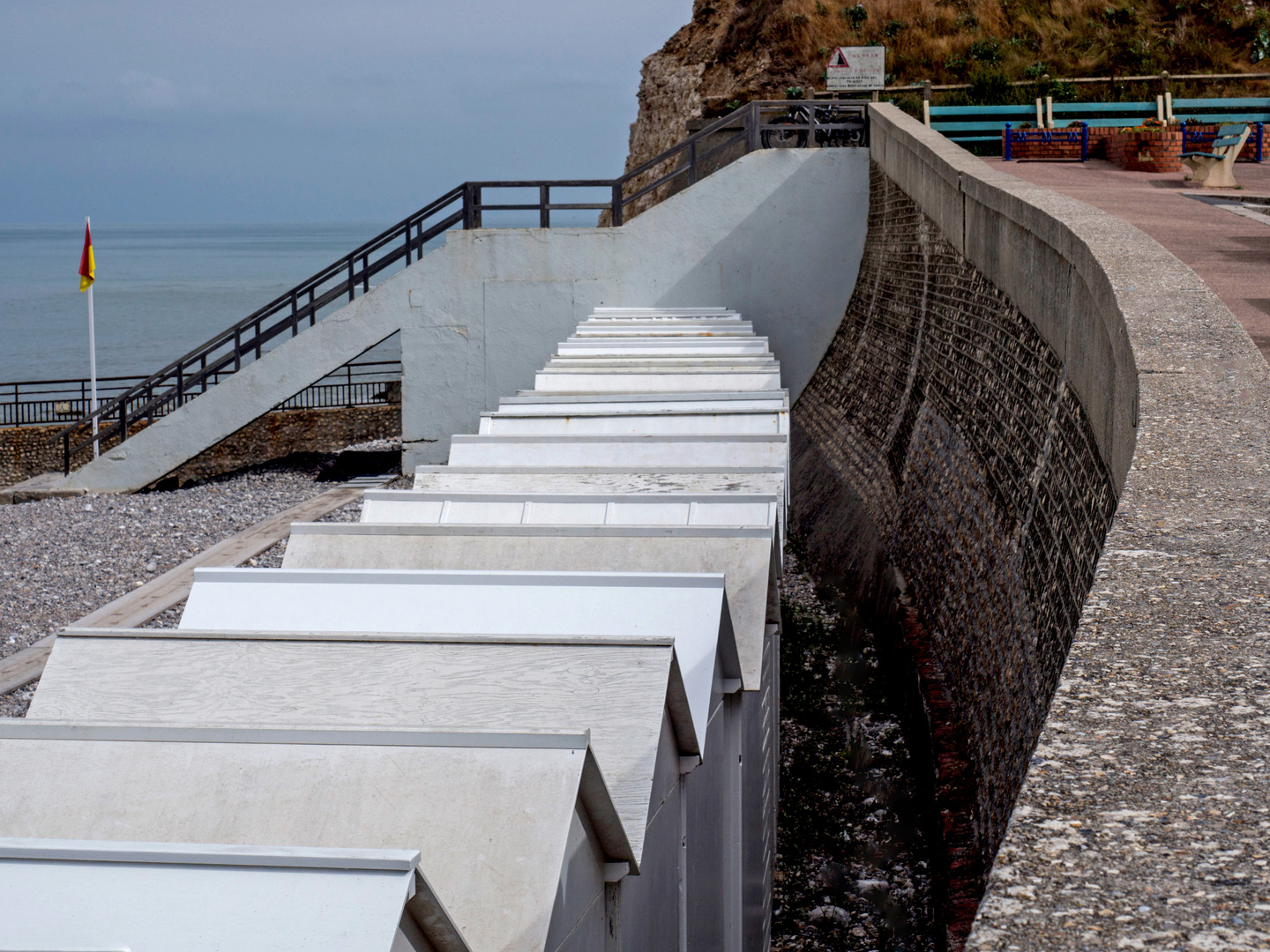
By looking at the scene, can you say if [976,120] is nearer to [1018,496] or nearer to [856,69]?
[856,69]

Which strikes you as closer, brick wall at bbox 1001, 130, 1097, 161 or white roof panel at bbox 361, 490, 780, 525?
white roof panel at bbox 361, 490, 780, 525

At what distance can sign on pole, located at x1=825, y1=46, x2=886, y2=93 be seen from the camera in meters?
20.4

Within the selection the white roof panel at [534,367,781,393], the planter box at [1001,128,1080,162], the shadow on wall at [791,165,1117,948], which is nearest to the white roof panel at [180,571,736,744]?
the shadow on wall at [791,165,1117,948]

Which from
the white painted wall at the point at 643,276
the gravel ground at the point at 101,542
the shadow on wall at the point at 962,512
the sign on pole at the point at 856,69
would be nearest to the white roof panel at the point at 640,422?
the shadow on wall at the point at 962,512

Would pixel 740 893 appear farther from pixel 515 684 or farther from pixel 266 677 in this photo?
pixel 266 677

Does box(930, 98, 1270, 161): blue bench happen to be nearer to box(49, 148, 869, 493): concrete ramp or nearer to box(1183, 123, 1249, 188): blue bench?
box(49, 148, 869, 493): concrete ramp

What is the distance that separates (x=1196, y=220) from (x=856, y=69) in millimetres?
9690

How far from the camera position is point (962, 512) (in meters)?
9.19

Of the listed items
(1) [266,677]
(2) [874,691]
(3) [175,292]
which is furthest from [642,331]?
(3) [175,292]

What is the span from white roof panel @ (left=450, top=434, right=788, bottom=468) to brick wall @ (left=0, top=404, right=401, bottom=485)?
1632 centimetres

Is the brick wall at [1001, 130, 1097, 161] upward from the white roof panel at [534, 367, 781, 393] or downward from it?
upward

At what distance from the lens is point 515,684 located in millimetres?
4277

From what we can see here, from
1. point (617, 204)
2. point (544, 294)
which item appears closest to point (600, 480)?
point (544, 294)

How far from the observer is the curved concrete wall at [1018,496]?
2062mm
